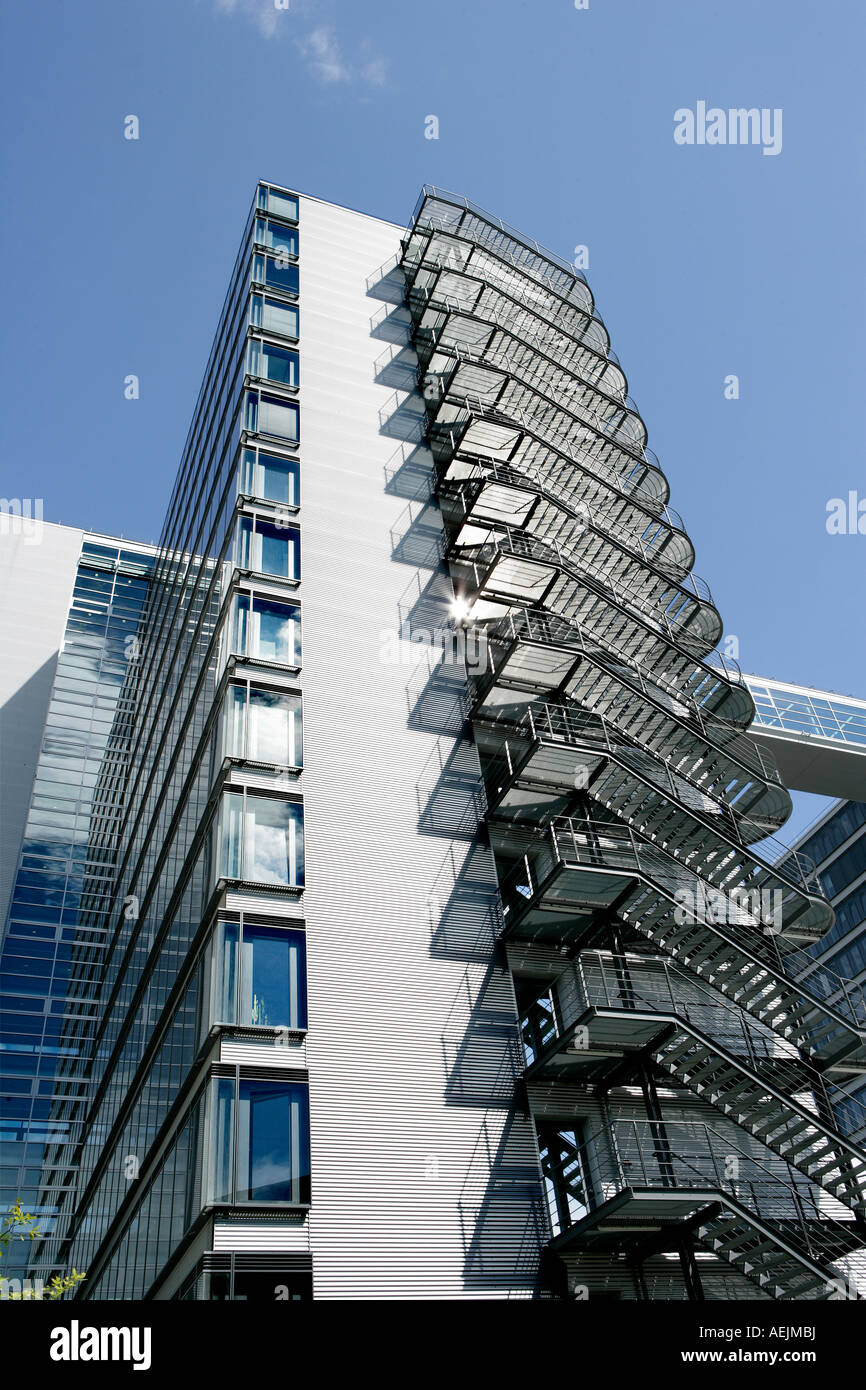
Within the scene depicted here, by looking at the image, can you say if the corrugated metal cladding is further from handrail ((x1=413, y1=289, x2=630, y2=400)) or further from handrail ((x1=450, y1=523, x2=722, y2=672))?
handrail ((x1=413, y1=289, x2=630, y2=400))

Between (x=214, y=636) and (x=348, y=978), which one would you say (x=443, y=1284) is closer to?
(x=348, y=978)

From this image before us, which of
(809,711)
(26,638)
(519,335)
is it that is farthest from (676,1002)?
(26,638)

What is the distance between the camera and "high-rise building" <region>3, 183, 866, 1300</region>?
16.6 metres

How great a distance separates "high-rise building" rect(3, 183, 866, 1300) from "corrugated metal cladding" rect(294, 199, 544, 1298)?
0.06m

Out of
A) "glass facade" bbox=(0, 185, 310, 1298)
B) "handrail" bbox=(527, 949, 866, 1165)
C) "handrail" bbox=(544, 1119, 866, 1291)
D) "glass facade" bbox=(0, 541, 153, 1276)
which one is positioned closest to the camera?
"glass facade" bbox=(0, 185, 310, 1298)

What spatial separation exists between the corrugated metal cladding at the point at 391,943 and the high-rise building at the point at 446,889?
0.20 feet

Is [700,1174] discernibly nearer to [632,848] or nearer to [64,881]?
[632,848]

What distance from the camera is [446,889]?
823 inches

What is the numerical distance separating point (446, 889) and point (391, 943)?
1890mm

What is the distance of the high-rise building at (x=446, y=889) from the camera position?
16.6 meters

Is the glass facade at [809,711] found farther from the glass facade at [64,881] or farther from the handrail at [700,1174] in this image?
the glass facade at [64,881]

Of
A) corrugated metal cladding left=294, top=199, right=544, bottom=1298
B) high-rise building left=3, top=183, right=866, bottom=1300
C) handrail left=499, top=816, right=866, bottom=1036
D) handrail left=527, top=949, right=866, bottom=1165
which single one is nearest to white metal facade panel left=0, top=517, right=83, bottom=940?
high-rise building left=3, top=183, right=866, bottom=1300

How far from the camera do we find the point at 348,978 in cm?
1864
